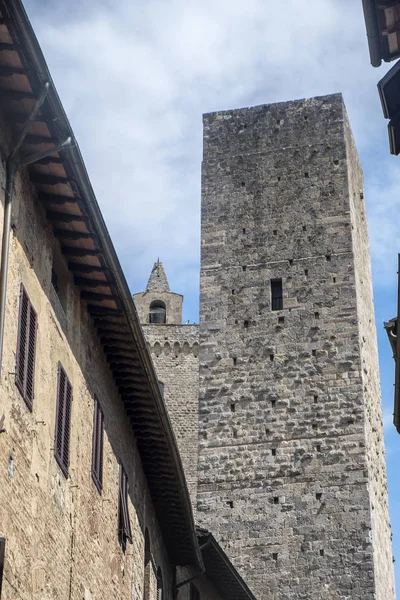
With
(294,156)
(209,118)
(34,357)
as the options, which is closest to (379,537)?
(294,156)

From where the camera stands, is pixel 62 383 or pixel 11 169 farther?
pixel 62 383

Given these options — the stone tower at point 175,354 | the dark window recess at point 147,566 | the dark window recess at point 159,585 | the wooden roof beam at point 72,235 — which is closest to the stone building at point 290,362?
the dark window recess at point 159,585

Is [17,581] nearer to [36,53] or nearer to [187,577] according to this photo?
[36,53]

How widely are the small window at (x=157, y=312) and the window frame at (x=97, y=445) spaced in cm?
3823

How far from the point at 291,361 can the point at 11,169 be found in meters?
16.5

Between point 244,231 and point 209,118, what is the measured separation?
3456mm

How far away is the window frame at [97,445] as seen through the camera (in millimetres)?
13586

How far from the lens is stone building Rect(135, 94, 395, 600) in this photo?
24359 mm

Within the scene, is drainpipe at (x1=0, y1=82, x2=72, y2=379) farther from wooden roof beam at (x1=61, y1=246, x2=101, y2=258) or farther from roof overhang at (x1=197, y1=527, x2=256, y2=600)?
roof overhang at (x1=197, y1=527, x2=256, y2=600)

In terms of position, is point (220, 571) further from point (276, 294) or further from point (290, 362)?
point (276, 294)

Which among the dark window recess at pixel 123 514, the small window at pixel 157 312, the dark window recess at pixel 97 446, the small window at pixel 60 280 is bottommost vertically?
the dark window recess at pixel 123 514

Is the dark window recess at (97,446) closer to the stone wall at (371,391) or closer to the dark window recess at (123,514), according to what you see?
the dark window recess at (123,514)

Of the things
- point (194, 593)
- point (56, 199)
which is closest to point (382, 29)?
point (56, 199)

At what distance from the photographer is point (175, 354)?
49.9 meters
